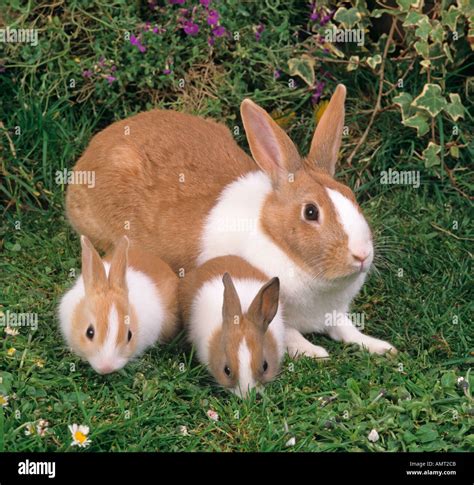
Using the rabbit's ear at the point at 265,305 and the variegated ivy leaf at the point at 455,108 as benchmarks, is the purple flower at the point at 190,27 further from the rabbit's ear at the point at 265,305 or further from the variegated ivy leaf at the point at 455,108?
the rabbit's ear at the point at 265,305

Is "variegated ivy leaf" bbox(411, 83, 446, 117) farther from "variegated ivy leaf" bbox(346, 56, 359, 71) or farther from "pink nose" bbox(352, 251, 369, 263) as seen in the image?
"pink nose" bbox(352, 251, 369, 263)

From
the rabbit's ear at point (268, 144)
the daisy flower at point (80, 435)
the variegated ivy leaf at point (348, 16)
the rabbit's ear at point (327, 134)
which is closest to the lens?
the daisy flower at point (80, 435)

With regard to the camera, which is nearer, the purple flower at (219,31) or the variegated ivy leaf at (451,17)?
the variegated ivy leaf at (451,17)

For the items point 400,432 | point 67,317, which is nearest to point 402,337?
point 400,432

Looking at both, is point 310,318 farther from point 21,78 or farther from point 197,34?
point 21,78

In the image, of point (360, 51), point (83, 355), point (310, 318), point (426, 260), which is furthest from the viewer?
point (360, 51)

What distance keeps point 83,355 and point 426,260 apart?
7.80 ft

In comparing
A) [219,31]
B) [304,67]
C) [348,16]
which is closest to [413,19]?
[348,16]

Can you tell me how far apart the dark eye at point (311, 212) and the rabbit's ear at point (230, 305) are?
2.11 feet

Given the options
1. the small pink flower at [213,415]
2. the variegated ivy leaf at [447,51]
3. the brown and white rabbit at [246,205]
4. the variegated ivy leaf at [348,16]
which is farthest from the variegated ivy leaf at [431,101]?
the small pink flower at [213,415]

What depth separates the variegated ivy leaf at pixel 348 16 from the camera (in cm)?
704

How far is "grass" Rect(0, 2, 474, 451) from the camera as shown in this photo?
4.79 meters

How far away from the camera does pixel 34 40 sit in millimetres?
7402

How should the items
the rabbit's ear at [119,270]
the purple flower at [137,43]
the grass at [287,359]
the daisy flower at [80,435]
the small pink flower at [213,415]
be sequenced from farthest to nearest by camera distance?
the purple flower at [137,43] < the rabbit's ear at [119,270] < the small pink flower at [213,415] < the grass at [287,359] < the daisy flower at [80,435]
